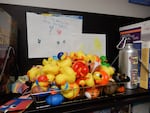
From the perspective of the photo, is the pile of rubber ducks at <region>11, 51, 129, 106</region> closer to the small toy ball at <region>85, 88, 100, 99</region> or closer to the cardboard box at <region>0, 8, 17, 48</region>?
the small toy ball at <region>85, 88, 100, 99</region>

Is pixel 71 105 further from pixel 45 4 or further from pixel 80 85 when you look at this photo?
pixel 45 4

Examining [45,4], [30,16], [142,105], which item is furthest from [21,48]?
[142,105]

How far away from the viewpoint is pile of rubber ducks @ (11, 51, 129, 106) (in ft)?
1.94

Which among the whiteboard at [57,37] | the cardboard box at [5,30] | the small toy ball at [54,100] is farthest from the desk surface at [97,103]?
the whiteboard at [57,37]

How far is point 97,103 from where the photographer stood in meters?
0.61

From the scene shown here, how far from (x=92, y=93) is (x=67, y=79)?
0.12m

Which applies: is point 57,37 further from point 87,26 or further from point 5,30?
point 5,30

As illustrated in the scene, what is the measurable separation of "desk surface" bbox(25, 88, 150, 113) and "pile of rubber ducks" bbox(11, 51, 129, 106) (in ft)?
0.08

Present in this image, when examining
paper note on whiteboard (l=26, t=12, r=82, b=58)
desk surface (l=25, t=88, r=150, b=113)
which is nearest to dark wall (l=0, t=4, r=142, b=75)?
paper note on whiteboard (l=26, t=12, r=82, b=58)

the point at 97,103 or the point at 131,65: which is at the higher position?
the point at 131,65

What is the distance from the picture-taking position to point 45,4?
883 millimetres

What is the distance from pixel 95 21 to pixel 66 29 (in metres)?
0.20

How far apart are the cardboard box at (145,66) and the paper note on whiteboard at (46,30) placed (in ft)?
1.26

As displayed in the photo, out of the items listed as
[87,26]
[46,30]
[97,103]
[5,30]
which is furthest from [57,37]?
[97,103]
